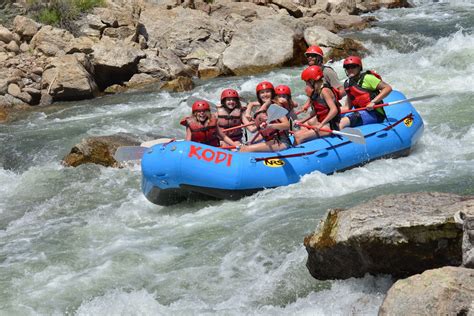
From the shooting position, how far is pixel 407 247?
3719 millimetres

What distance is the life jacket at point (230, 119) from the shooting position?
723 centimetres

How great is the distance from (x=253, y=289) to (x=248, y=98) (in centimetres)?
723

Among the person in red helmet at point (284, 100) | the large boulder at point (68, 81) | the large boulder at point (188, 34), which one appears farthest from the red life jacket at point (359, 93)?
the large boulder at point (188, 34)

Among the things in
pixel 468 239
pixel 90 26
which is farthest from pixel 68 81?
pixel 468 239

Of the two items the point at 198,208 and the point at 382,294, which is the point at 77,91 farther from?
the point at 382,294

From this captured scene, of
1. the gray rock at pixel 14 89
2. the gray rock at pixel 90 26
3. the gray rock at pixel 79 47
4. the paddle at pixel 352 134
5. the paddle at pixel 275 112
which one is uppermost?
the paddle at pixel 275 112

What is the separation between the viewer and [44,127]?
426 inches

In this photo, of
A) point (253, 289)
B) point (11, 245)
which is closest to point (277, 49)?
point (11, 245)

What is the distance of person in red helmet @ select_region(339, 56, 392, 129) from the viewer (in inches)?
286

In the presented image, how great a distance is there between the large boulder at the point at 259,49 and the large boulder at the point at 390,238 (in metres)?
10.0

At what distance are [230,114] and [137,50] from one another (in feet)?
24.5

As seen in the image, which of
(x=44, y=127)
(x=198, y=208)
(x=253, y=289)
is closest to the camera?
(x=253, y=289)

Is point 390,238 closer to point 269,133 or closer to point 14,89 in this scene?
point 269,133

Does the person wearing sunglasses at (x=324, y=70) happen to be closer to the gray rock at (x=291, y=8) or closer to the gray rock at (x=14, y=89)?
the gray rock at (x=14, y=89)
